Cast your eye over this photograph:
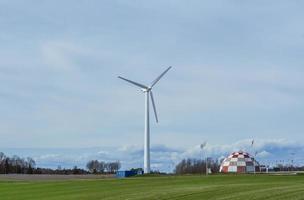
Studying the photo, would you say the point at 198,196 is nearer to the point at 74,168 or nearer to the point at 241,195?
the point at 241,195

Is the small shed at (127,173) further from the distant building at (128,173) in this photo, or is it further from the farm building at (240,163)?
the farm building at (240,163)

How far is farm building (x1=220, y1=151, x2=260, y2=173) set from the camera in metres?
117

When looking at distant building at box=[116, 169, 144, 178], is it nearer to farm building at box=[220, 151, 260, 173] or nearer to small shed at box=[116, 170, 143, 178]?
small shed at box=[116, 170, 143, 178]

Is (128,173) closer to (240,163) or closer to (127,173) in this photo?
(127,173)

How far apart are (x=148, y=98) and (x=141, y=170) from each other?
40.3 ft

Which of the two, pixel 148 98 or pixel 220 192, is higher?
pixel 148 98

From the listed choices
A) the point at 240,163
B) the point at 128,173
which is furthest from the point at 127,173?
the point at 240,163

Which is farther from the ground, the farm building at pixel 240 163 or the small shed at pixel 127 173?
the farm building at pixel 240 163

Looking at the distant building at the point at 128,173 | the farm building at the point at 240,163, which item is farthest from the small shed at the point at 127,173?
the farm building at the point at 240,163

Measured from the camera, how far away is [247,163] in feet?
385

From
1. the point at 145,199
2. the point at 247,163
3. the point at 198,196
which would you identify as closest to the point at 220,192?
the point at 198,196

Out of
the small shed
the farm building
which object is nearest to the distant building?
the small shed

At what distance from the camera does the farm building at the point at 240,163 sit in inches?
4589

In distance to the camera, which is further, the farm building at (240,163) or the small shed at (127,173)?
the farm building at (240,163)
